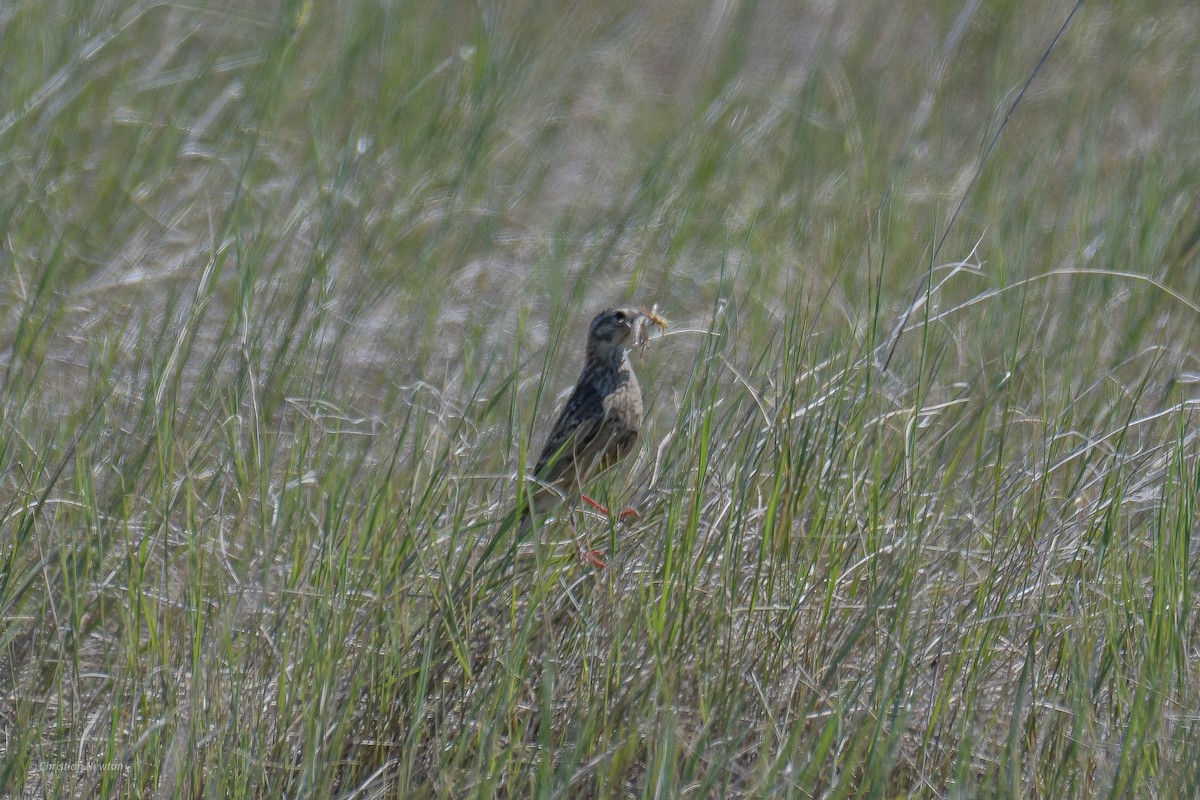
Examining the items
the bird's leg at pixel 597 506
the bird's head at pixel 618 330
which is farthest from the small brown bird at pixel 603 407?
the bird's leg at pixel 597 506

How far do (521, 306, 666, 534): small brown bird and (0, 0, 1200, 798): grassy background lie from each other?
0.33 ft

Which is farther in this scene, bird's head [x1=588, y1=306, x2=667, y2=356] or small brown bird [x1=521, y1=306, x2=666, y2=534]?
bird's head [x1=588, y1=306, x2=667, y2=356]

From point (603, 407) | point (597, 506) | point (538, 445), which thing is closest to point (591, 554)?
point (597, 506)

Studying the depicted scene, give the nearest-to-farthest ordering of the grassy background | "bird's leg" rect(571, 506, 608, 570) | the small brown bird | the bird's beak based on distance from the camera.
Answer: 1. the grassy background
2. "bird's leg" rect(571, 506, 608, 570)
3. the small brown bird
4. the bird's beak

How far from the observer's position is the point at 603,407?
13.5 ft

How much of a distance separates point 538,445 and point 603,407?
0.39 meters

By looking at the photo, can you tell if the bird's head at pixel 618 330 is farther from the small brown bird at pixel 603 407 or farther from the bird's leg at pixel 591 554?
the bird's leg at pixel 591 554

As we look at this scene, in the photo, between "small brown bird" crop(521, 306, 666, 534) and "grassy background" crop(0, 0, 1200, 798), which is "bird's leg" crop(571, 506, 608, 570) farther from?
"small brown bird" crop(521, 306, 666, 534)

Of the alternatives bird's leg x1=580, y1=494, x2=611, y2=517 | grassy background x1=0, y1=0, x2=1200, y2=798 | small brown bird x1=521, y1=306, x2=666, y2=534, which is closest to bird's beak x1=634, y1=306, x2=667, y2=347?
small brown bird x1=521, y1=306, x2=666, y2=534

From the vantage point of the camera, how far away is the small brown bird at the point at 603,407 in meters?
4.09

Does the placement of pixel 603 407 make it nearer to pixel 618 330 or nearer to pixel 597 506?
pixel 618 330

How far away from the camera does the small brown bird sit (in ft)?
13.4

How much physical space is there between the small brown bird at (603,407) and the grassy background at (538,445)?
10cm

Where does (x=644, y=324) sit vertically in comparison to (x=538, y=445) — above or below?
above
